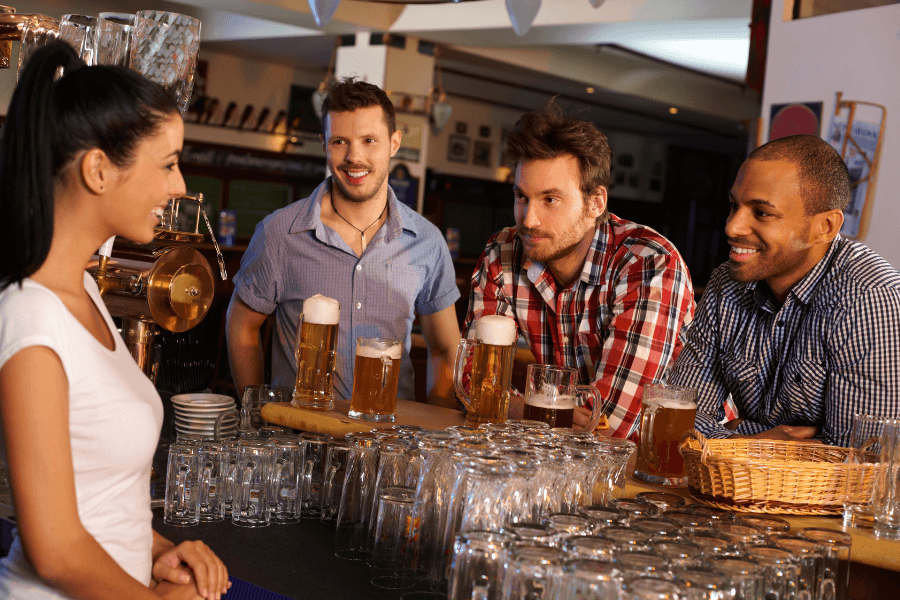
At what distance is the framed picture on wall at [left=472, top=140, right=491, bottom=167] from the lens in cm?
1261

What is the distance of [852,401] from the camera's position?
2.23m

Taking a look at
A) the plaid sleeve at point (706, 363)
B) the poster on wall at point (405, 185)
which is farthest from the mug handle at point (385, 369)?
the poster on wall at point (405, 185)

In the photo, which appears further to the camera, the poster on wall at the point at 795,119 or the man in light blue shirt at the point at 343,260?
the poster on wall at the point at 795,119

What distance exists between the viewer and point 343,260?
2824 mm

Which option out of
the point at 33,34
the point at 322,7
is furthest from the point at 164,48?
the point at 322,7

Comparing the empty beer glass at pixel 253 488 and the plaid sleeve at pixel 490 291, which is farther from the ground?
the plaid sleeve at pixel 490 291

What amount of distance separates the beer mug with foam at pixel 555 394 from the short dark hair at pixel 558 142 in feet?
2.26

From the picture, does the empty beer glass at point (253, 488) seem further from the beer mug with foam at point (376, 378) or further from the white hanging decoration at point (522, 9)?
the white hanging decoration at point (522, 9)

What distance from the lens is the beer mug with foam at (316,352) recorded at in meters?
2.11

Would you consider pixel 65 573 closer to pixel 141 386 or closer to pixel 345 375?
pixel 141 386

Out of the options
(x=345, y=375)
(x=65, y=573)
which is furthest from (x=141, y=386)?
(x=345, y=375)

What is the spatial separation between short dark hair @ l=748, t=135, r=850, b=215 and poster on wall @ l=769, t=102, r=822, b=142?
6.79ft

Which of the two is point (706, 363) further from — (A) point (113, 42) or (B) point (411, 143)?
(B) point (411, 143)

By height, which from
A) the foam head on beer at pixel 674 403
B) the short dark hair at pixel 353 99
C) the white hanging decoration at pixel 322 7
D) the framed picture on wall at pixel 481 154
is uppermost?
the framed picture on wall at pixel 481 154
